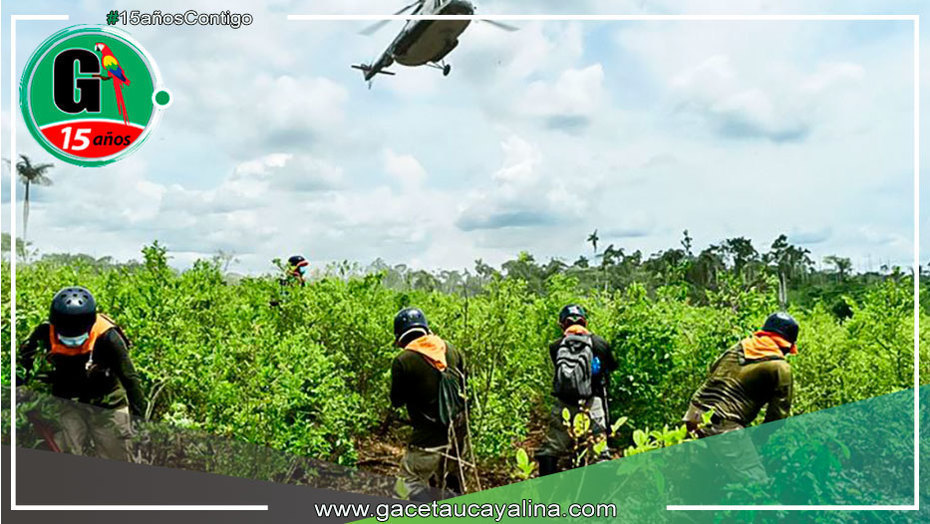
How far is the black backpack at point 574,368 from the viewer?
6.38m

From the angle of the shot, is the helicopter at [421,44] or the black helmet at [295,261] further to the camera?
the black helmet at [295,261]

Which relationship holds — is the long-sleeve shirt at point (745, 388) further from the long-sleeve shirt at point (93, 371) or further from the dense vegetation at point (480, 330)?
the long-sleeve shirt at point (93, 371)

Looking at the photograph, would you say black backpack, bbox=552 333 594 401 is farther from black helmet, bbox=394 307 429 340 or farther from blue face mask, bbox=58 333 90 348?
blue face mask, bbox=58 333 90 348

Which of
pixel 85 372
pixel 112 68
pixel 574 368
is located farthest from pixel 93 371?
pixel 574 368

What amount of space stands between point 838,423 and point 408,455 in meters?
2.86

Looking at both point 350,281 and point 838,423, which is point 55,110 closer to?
point 350,281

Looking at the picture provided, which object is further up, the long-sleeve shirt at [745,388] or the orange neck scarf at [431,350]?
the orange neck scarf at [431,350]

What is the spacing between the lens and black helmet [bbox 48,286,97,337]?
4879mm

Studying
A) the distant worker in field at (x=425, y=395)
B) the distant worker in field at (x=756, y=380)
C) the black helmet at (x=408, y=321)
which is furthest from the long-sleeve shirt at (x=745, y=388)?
the black helmet at (x=408, y=321)

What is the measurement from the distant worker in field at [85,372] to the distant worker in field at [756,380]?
383 centimetres

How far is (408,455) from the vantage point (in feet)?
18.7

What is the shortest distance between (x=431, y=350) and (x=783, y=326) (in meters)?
2.42

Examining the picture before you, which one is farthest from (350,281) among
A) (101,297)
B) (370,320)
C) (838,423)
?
(838,423)

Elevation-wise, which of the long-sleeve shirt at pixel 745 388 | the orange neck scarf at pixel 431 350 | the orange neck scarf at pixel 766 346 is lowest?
the long-sleeve shirt at pixel 745 388
